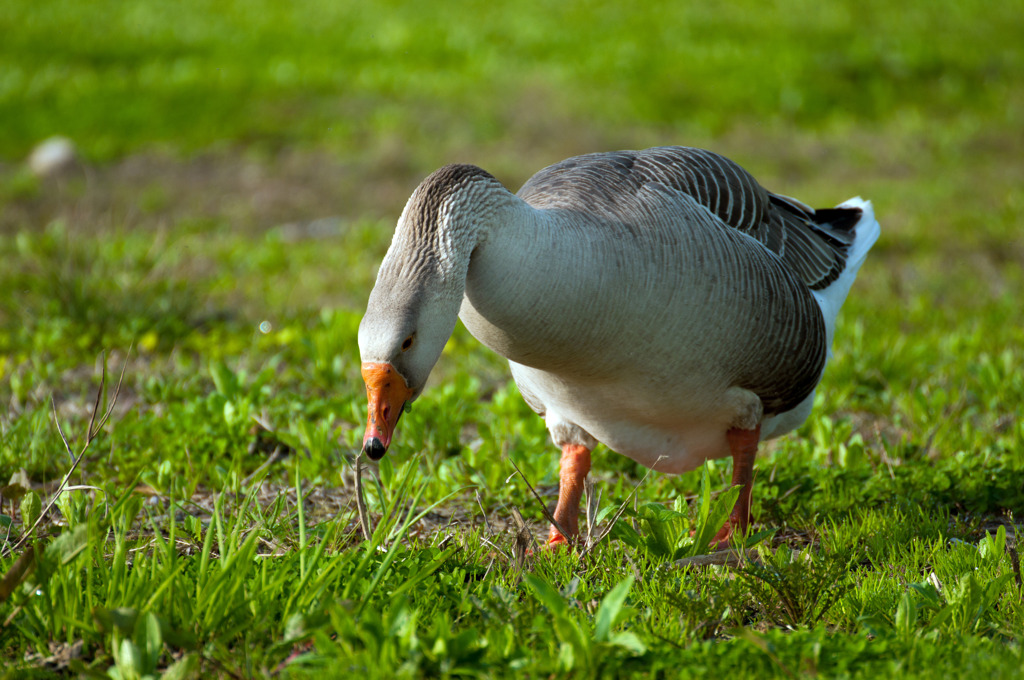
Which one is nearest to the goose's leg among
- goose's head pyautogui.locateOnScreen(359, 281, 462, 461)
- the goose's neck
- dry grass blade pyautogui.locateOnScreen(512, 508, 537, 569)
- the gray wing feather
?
the gray wing feather

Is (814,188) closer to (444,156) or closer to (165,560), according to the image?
(444,156)

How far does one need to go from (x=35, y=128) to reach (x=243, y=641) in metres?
13.4

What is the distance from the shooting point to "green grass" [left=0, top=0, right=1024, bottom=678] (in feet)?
7.49

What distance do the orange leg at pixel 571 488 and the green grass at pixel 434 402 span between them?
7.8 inches

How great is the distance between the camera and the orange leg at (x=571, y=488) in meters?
3.54

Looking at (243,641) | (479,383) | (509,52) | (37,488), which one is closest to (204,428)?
(37,488)

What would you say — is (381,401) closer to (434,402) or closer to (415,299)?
(415,299)

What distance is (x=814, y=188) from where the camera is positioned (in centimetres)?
1096

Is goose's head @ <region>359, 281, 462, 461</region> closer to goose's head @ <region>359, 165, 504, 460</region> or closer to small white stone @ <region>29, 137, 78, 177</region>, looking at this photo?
goose's head @ <region>359, 165, 504, 460</region>

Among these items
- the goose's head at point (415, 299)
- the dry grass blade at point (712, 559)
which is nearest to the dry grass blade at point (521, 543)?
the dry grass blade at point (712, 559)

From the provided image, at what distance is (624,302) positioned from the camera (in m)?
2.78

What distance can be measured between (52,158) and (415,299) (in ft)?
38.1

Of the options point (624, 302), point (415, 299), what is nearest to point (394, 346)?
point (415, 299)

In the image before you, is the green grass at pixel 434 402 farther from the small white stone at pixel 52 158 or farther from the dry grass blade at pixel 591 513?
the small white stone at pixel 52 158
